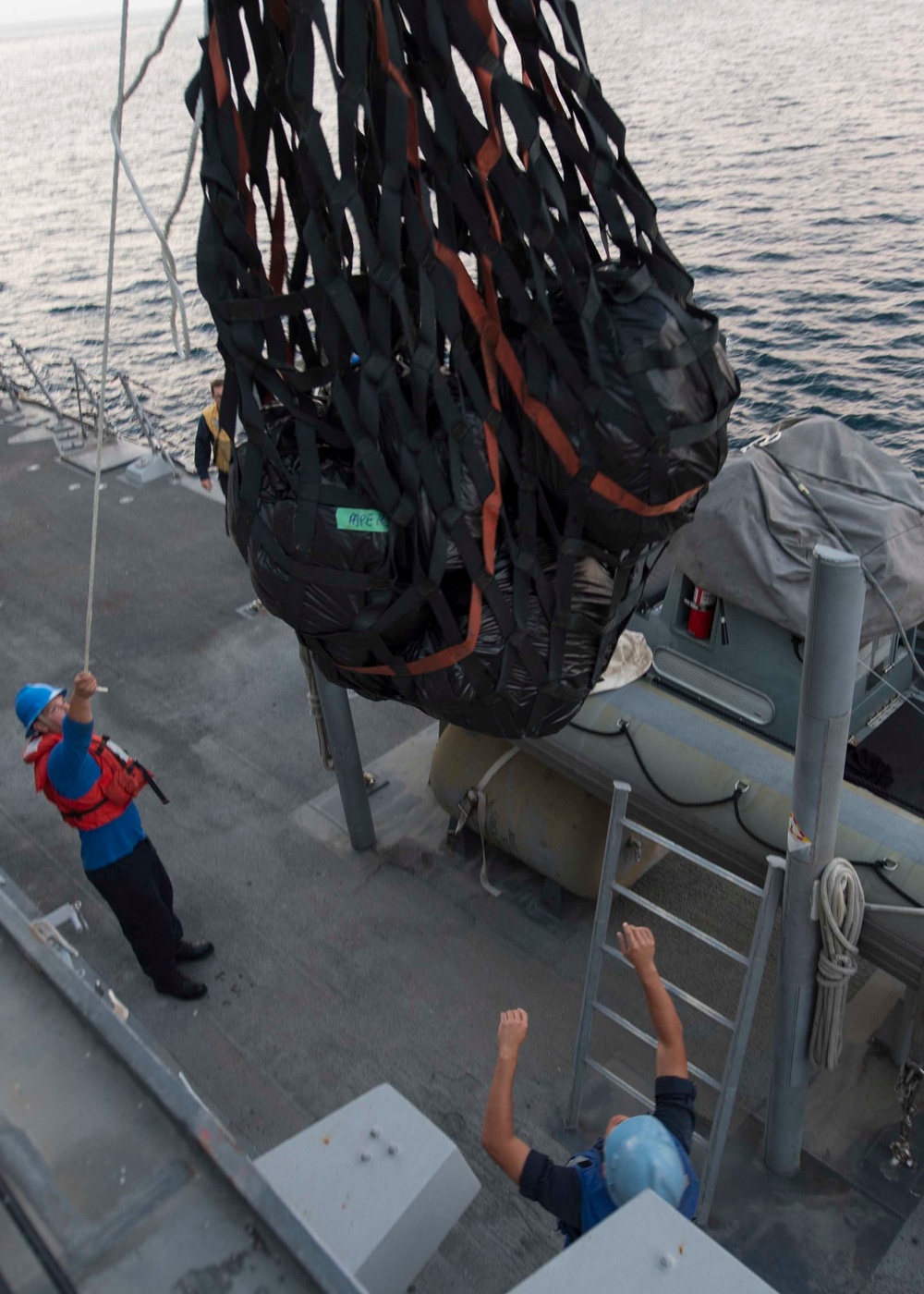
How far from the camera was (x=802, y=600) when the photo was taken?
17.1ft

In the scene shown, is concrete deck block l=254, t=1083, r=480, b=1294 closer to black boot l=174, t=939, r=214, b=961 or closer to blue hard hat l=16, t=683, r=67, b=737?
blue hard hat l=16, t=683, r=67, b=737

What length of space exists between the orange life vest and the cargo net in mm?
2226

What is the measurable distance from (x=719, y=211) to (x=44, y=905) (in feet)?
81.7

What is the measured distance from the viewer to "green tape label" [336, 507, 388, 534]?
268cm

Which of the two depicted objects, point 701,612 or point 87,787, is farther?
point 701,612

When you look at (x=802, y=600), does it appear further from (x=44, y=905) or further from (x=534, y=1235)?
(x=44, y=905)

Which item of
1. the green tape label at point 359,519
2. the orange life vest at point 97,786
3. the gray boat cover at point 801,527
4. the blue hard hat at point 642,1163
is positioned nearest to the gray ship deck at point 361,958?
the orange life vest at point 97,786

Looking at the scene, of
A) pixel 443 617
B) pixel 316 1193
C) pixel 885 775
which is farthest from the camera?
pixel 885 775

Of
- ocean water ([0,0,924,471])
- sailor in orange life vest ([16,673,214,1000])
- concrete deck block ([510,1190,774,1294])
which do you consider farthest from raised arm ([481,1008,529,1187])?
ocean water ([0,0,924,471])

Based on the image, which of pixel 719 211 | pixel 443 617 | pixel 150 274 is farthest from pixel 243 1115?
pixel 150 274

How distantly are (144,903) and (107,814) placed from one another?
0.64 metres

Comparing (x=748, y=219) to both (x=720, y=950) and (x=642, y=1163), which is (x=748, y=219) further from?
(x=642, y=1163)

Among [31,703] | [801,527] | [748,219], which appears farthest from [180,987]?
[748,219]

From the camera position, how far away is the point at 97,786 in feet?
15.5
